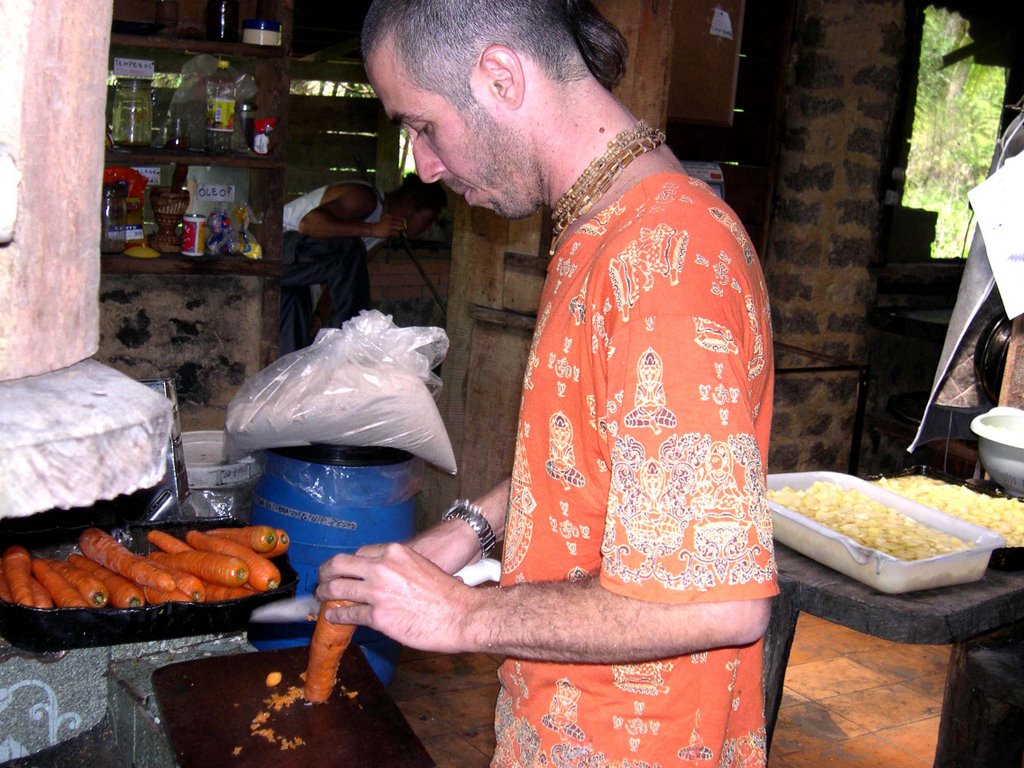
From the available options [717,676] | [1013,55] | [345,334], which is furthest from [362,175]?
[717,676]

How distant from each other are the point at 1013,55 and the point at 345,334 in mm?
5303

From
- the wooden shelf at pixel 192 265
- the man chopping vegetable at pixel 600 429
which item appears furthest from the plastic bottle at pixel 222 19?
the man chopping vegetable at pixel 600 429

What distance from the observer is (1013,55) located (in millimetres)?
6988

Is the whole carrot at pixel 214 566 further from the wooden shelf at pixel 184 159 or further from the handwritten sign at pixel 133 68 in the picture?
the handwritten sign at pixel 133 68

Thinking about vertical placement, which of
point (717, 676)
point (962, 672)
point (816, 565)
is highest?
point (717, 676)

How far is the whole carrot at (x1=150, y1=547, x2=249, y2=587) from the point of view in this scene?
2648mm

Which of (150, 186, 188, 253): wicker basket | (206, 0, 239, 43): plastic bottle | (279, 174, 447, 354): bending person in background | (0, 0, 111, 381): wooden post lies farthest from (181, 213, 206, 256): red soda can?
(0, 0, 111, 381): wooden post

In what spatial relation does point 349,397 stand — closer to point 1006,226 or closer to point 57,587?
point 57,587

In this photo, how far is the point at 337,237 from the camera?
604 cm

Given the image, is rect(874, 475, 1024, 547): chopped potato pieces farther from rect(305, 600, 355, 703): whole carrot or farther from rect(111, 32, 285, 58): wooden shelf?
rect(111, 32, 285, 58): wooden shelf

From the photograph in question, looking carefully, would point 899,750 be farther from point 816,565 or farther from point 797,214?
point 797,214

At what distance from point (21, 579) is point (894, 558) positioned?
2044mm

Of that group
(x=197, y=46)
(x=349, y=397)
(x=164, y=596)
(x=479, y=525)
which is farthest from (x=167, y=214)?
(x=479, y=525)

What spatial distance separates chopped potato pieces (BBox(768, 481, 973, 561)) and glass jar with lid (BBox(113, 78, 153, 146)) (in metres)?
2.85
